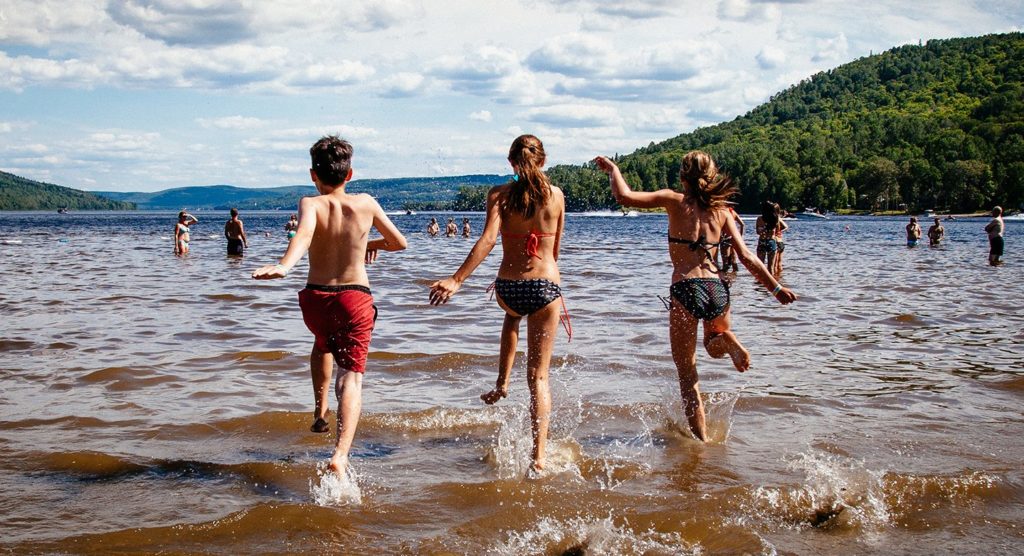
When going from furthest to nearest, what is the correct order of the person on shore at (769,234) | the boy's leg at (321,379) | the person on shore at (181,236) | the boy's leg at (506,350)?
the person on shore at (181,236) → the person on shore at (769,234) → the boy's leg at (506,350) → the boy's leg at (321,379)

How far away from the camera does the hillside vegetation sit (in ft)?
411

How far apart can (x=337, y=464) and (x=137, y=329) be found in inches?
288

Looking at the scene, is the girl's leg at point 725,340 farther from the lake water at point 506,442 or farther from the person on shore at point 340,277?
the person on shore at point 340,277

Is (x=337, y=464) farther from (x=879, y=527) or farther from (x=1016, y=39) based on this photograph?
(x=1016, y=39)

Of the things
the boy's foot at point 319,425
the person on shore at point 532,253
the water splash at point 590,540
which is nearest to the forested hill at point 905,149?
the person on shore at point 532,253

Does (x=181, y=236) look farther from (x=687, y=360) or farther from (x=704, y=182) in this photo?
(x=704, y=182)

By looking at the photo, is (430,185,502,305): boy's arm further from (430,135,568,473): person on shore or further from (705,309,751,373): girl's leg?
(705,309,751,373): girl's leg

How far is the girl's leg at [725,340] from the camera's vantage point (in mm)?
6020

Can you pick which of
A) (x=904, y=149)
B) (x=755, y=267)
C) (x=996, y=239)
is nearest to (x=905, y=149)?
(x=904, y=149)

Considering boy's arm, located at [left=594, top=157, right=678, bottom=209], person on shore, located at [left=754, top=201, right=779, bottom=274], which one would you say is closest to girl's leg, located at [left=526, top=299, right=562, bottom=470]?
boy's arm, located at [left=594, top=157, right=678, bottom=209]

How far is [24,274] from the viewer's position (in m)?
20.3

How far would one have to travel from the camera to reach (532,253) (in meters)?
5.39

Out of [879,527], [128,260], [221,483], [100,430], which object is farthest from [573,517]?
[128,260]

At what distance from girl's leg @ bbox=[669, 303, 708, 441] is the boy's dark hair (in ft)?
8.09
